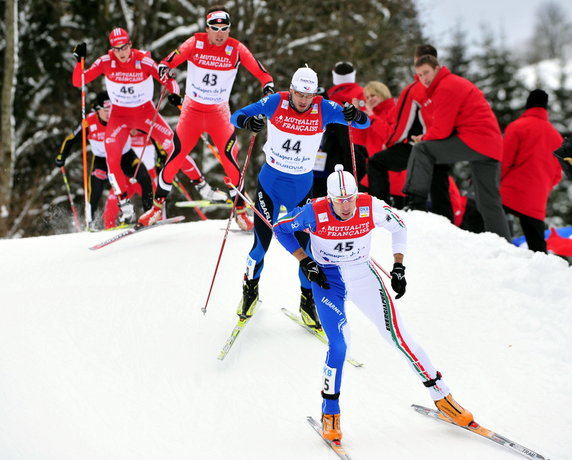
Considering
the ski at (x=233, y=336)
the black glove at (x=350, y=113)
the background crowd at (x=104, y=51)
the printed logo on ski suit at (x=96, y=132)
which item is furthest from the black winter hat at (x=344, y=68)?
the background crowd at (x=104, y=51)

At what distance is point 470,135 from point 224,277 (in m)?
3.20

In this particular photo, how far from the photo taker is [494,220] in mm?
7531

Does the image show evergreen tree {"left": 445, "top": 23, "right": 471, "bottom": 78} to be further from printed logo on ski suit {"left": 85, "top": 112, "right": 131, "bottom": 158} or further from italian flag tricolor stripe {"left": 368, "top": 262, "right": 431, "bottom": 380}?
italian flag tricolor stripe {"left": 368, "top": 262, "right": 431, "bottom": 380}

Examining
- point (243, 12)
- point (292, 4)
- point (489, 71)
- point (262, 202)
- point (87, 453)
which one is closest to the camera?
point (87, 453)

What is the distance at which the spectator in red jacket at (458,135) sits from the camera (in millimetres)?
7164

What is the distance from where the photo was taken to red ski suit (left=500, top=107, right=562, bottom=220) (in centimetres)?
735

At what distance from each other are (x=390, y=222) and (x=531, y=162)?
11.7ft

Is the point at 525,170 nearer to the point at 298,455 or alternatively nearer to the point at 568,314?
the point at 568,314

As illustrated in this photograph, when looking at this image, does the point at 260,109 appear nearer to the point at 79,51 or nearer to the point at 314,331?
the point at 314,331

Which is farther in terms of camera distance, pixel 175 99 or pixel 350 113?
pixel 175 99

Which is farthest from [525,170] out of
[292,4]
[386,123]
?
[292,4]

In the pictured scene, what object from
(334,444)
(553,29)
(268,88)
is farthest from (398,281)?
(553,29)

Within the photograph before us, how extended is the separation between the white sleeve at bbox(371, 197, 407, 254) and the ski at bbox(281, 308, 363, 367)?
129cm

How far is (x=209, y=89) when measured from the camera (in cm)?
697
